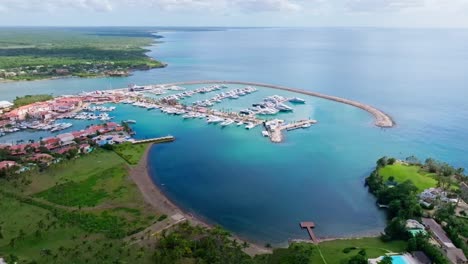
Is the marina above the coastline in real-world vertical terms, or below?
above

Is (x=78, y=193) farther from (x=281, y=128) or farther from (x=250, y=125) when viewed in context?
(x=281, y=128)

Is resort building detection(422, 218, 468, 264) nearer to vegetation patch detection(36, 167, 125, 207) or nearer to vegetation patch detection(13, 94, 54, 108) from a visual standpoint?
vegetation patch detection(36, 167, 125, 207)

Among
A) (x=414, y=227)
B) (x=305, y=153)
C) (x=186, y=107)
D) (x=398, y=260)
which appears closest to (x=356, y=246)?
(x=398, y=260)

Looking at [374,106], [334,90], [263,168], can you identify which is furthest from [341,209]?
[334,90]

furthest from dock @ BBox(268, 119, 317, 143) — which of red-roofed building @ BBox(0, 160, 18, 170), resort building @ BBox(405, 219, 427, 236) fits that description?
red-roofed building @ BBox(0, 160, 18, 170)

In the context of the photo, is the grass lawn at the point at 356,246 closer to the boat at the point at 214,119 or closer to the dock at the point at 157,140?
the dock at the point at 157,140
